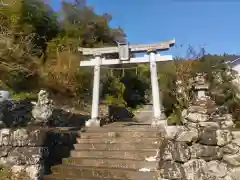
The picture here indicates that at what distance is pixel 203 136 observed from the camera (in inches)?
164

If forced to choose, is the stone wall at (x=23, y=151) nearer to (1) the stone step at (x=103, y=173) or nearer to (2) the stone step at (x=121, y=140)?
(1) the stone step at (x=103, y=173)

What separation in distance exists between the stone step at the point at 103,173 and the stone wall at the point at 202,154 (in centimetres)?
67

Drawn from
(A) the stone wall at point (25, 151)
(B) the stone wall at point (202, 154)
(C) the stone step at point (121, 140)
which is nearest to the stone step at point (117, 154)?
(C) the stone step at point (121, 140)

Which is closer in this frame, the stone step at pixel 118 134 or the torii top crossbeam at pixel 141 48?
the stone step at pixel 118 134

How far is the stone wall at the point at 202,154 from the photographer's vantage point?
4062 mm

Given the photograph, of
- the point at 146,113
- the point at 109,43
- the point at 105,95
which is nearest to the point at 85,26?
the point at 109,43

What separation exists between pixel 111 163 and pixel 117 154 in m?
0.33

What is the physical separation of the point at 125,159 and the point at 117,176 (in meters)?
0.53

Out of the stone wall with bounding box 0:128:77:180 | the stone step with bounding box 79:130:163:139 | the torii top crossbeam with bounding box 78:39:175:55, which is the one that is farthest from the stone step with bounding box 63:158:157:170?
the torii top crossbeam with bounding box 78:39:175:55

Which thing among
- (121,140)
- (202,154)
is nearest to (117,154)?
(121,140)

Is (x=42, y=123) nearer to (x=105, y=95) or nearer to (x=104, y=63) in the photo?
(x=104, y=63)

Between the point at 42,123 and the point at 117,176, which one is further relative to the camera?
the point at 42,123

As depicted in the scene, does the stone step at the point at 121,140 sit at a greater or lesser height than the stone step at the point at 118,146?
greater

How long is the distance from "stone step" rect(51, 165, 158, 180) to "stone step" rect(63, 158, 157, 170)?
18 centimetres
